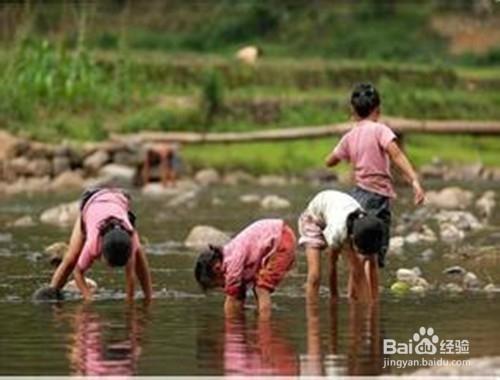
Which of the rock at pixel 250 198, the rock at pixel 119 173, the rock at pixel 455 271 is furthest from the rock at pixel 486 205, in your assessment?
the rock at pixel 455 271

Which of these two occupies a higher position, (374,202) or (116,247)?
(374,202)

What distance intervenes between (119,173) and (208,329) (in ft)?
56.9

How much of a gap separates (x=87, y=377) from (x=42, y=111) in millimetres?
22457

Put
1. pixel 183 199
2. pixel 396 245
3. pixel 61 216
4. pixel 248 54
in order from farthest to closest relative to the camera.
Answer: pixel 248 54 → pixel 183 199 → pixel 61 216 → pixel 396 245

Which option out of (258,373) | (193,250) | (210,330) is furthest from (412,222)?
(258,373)

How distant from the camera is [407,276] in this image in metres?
13.3

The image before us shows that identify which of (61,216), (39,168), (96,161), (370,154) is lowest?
(61,216)

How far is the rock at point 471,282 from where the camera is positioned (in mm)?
12766

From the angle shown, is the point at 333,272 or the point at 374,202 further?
the point at 374,202

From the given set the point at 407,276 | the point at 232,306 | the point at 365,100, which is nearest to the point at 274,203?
the point at 407,276

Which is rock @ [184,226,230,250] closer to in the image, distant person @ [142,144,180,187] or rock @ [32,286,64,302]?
rock @ [32,286,64,302]

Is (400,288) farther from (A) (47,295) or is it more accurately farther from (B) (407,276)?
(A) (47,295)

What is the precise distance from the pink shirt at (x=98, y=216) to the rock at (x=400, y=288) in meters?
2.06

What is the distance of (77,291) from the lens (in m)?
12.7
